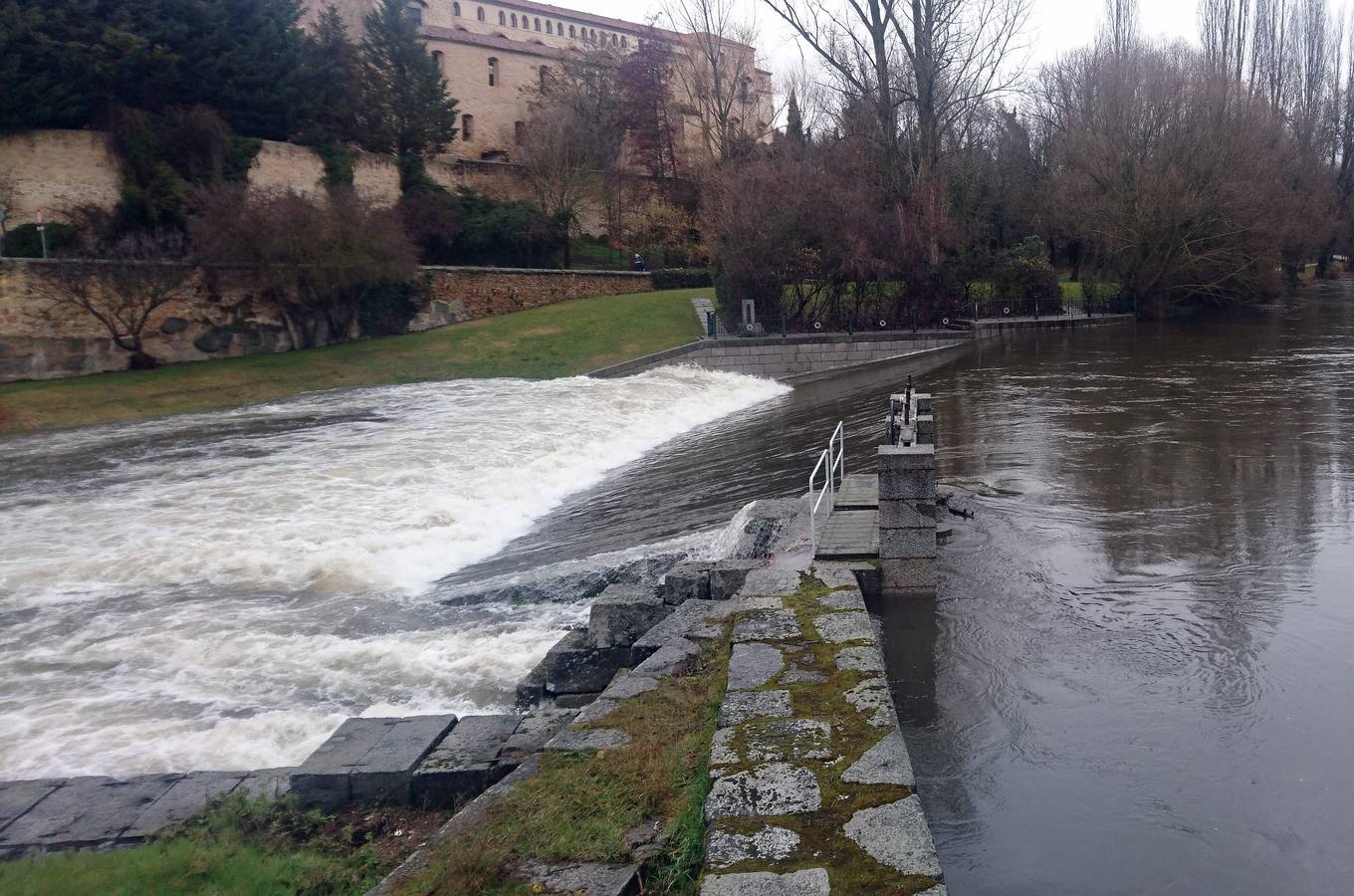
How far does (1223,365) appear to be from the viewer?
2402cm

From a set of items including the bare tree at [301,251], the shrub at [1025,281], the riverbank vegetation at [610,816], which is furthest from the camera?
the shrub at [1025,281]

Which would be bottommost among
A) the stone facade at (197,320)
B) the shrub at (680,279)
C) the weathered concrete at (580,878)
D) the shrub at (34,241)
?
the weathered concrete at (580,878)

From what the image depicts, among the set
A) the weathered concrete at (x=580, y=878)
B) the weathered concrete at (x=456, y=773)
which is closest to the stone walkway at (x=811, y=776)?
the weathered concrete at (x=580, y=878)

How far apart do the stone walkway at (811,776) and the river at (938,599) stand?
88cm

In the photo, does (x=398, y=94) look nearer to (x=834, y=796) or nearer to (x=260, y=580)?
(x=260, y=580)

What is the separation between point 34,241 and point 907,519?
34141mm

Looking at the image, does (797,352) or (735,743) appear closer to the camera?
(735,743)

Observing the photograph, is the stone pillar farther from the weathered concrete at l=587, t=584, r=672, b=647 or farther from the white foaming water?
the white foaming water

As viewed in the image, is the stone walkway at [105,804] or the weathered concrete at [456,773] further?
the weathered concrete at [456,773]

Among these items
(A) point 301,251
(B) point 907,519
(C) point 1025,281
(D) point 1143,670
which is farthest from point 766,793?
(C) point 1025,281

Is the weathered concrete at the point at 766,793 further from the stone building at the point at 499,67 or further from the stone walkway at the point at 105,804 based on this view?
the stone building at the point at 499,67

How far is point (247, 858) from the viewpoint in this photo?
4953 millimetres

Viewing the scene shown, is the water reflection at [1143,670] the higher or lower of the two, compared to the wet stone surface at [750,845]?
lower

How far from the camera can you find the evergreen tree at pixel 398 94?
44.5 meters
